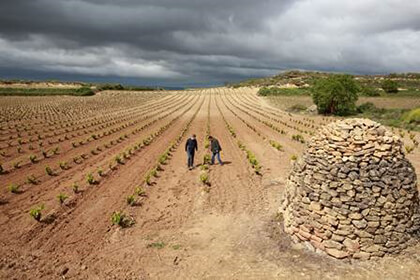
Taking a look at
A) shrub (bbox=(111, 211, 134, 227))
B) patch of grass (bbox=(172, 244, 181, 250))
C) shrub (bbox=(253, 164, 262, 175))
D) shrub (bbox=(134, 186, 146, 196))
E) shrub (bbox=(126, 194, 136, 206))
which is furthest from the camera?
shrub (bbox=(253, 164, 262, 175))

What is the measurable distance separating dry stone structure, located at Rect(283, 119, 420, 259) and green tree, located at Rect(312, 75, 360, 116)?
122 feet

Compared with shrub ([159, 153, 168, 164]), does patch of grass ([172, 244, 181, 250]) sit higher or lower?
lower

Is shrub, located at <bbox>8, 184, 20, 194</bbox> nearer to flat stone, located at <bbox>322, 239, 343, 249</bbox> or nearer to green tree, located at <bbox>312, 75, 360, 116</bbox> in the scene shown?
flat stone, located at <bbox>322, 239, 343, 249</bbox>

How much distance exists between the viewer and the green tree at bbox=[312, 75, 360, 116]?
4369 cm

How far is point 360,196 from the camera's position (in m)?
8.30

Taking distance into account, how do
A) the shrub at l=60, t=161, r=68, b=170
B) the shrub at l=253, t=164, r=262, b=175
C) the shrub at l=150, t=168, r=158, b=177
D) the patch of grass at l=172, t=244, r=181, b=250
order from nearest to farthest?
the patch of grass at l=172, t=244, r=181, b=250, the shrub at l=150, t=168, r=158, b=177, the shrub at l=253, t=164, r=262, b=175, the shrub at l=60, t=161, r=68, b=170

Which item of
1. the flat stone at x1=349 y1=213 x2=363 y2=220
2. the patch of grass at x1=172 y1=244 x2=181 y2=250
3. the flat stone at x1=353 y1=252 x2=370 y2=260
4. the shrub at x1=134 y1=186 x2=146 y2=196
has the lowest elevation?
the patch of grass at x1=172 y1=244 x2=181 y2=250

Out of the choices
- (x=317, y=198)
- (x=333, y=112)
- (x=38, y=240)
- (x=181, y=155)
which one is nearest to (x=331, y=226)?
(x=317, y=198)

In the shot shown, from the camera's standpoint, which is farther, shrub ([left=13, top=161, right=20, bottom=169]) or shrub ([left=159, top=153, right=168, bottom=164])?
shrub ([left=159, top=153, right=168, bottom=164])

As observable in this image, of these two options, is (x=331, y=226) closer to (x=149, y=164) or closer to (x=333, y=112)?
(x=149, y=164)

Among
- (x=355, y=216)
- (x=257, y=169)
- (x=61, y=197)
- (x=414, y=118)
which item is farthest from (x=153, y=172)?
(x=414, y=118)

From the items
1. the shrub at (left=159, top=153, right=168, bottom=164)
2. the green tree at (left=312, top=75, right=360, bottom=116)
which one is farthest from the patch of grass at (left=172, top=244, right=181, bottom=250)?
the green tree at (left=312, top=75, right=360, bottom=116)

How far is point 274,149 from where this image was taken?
22078mm

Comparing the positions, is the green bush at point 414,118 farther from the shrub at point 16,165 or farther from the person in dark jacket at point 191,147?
the shrub at point 16,165
